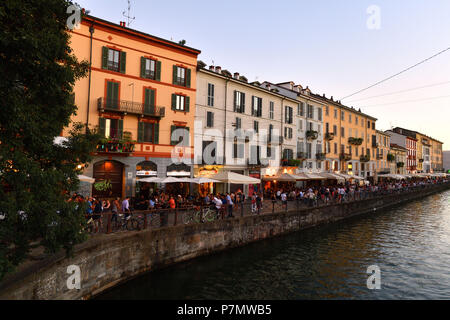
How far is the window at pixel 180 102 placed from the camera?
76.8ft

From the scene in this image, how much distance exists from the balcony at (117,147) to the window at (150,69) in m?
5.79

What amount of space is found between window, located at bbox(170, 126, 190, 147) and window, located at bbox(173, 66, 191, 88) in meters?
3.78

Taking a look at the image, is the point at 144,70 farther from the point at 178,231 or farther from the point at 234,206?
the point at 178,231

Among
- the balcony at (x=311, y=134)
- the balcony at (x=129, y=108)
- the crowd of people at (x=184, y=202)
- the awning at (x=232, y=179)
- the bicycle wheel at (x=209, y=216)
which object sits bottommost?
the bicycle wheel at (x=209, y=216)

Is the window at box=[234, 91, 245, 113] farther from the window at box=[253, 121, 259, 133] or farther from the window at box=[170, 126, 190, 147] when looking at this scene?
the window at box=[170, 126, 190, 147]

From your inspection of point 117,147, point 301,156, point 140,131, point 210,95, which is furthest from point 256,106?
point 117,147

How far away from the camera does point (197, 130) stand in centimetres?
2500

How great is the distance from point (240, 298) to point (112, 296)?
177 inches

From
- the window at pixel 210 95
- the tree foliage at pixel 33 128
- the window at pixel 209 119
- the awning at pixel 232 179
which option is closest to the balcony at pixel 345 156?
the window at pixel 209 119

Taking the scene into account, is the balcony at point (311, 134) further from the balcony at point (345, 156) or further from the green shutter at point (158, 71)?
the green shutter at point (158, 71)

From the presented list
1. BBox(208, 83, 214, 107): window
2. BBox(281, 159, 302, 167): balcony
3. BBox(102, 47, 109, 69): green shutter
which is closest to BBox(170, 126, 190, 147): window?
BBox(208, 83, 214, 107): window

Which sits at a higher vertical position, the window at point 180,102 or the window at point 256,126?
the window at point 180,102

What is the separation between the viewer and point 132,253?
1087cm

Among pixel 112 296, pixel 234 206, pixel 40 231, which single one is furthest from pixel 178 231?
pixel 40 231
